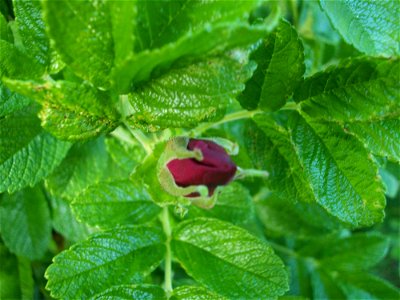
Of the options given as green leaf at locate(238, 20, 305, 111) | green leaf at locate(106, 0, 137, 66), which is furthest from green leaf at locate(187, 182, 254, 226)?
green leaf at locate(106, 0, 137, 66)

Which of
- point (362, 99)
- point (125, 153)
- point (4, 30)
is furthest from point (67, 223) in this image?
point (362, 99)

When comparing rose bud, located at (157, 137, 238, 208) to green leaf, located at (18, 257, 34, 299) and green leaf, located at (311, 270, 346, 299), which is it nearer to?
green leaf, located at (18, 257, 34, 299)

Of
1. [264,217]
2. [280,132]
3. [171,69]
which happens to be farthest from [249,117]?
[264,217]

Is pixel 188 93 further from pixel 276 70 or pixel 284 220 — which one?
pixel 284 220

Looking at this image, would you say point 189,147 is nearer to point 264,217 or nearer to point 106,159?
point 106,159

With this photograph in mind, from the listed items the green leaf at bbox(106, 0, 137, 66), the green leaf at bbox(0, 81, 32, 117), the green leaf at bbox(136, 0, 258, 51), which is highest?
the green leaf at bbox(0, 81, 32, 117)

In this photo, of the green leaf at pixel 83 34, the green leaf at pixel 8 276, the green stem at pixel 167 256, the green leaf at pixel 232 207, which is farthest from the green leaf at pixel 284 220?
the green leaf at pixel 83 34
